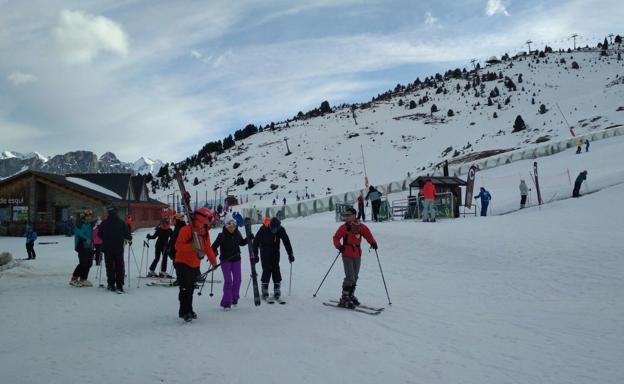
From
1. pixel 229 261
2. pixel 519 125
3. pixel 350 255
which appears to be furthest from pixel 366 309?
pixel 519 125

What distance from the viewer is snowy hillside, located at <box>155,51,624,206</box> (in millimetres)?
55688

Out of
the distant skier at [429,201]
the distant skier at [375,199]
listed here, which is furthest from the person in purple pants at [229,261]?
the distant skier at [375,199]

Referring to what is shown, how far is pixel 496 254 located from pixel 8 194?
35.9m

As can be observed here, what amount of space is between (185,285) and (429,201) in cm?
1505

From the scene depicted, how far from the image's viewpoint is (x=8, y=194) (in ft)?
112

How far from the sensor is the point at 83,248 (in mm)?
10922

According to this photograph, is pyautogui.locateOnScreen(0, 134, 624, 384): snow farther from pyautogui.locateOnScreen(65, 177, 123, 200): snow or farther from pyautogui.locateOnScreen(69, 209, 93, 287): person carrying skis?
pyautogui.locateOnScreen(65, 177, 123, 200): snow

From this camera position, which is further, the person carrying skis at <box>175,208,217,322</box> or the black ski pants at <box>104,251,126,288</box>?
→ the black ski pants at <box>104,251,126,288</box>

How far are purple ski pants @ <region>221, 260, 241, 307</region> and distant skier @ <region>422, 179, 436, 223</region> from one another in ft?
41.3

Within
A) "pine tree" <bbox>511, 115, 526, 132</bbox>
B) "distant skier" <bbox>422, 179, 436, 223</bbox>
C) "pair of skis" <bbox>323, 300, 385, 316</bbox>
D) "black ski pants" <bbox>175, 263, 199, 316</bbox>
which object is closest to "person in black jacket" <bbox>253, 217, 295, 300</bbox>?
"pair of skis" <bbox>323, 300, 385, 316</bbox>

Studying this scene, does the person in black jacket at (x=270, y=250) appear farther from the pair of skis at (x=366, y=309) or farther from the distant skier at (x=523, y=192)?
the distant skier at (x=523, y=192)

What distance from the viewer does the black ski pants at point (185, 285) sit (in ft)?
23.7

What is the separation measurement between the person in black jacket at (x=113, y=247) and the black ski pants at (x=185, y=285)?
3680mm

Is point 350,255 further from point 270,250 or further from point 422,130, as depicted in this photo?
point 422,130
